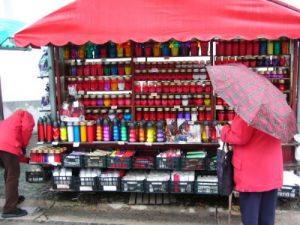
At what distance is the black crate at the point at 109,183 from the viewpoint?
5645 millimetres

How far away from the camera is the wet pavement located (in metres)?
5.26

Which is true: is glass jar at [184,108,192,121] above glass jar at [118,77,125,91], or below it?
below

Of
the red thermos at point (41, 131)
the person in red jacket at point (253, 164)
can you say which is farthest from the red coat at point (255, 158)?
the red thermos at point (41, 131)

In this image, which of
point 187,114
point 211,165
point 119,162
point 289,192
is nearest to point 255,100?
point 211,165

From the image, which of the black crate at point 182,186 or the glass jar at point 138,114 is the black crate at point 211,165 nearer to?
the black crate at point 182,186

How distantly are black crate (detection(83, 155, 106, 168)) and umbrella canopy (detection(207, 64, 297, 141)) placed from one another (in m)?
2.58

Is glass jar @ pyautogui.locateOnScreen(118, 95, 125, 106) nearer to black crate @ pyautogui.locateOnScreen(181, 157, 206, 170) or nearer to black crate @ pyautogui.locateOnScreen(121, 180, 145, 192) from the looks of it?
black crate @ pyautogui.locateOnScreen(121, 180, 145, 192)

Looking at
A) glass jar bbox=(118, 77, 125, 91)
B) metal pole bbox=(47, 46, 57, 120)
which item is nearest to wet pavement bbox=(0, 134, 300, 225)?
metal pole bbox=(47, 46, 57, 120)

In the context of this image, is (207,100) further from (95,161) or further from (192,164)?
(95,161)

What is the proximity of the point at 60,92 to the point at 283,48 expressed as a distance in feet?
12.3

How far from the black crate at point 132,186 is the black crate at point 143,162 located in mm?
241

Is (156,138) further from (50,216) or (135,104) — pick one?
(50,216)

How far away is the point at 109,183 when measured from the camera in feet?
18.6

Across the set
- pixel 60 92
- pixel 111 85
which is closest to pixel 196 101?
pixel 111 85
